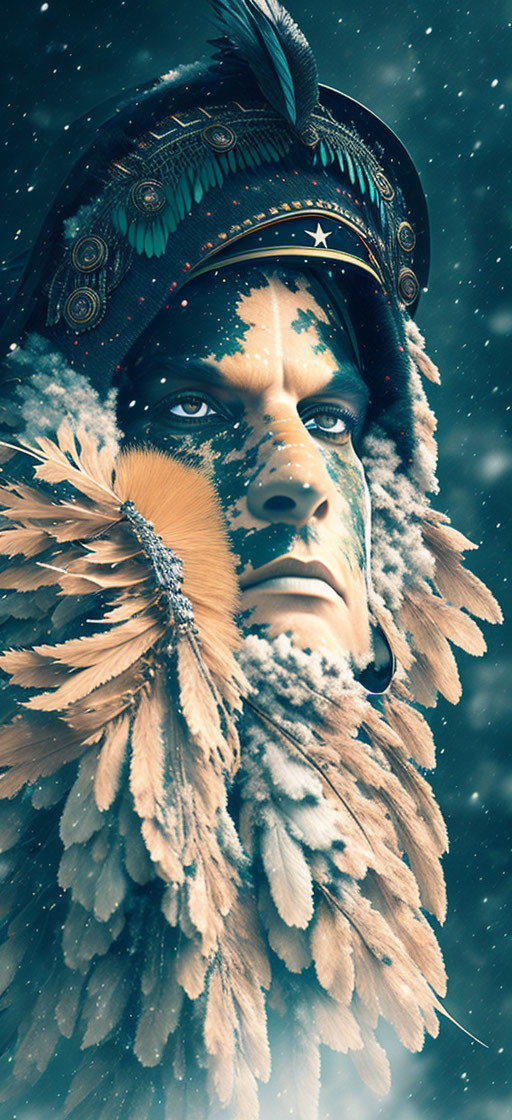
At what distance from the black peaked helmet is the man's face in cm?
6

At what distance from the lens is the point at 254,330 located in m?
1.36

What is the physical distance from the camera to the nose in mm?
1279

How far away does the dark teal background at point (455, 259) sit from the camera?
136 cm

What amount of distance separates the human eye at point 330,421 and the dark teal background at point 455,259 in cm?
24

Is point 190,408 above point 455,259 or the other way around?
the other way around

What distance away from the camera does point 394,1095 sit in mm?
1374

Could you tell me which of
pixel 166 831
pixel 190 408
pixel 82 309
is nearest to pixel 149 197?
pixel 82 309

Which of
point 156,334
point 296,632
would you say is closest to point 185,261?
point 156,334

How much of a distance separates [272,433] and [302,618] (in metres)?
0.27

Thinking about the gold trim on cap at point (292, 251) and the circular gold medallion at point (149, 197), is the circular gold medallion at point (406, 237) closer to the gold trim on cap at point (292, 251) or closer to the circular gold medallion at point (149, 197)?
the gold trim on cap at point (292, 251)

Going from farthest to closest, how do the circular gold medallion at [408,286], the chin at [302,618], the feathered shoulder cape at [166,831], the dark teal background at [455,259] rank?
the circular gold medallion at [408,286], the dark teal background at [455,259], the chin at [302,618], the feathered shoulder cape at [166,831]

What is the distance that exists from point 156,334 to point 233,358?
11 cm

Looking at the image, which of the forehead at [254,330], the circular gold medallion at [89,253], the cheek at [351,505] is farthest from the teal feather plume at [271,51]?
the cheek at [351,505]

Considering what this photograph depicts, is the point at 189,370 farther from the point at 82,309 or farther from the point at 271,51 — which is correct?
the point at 271,51
